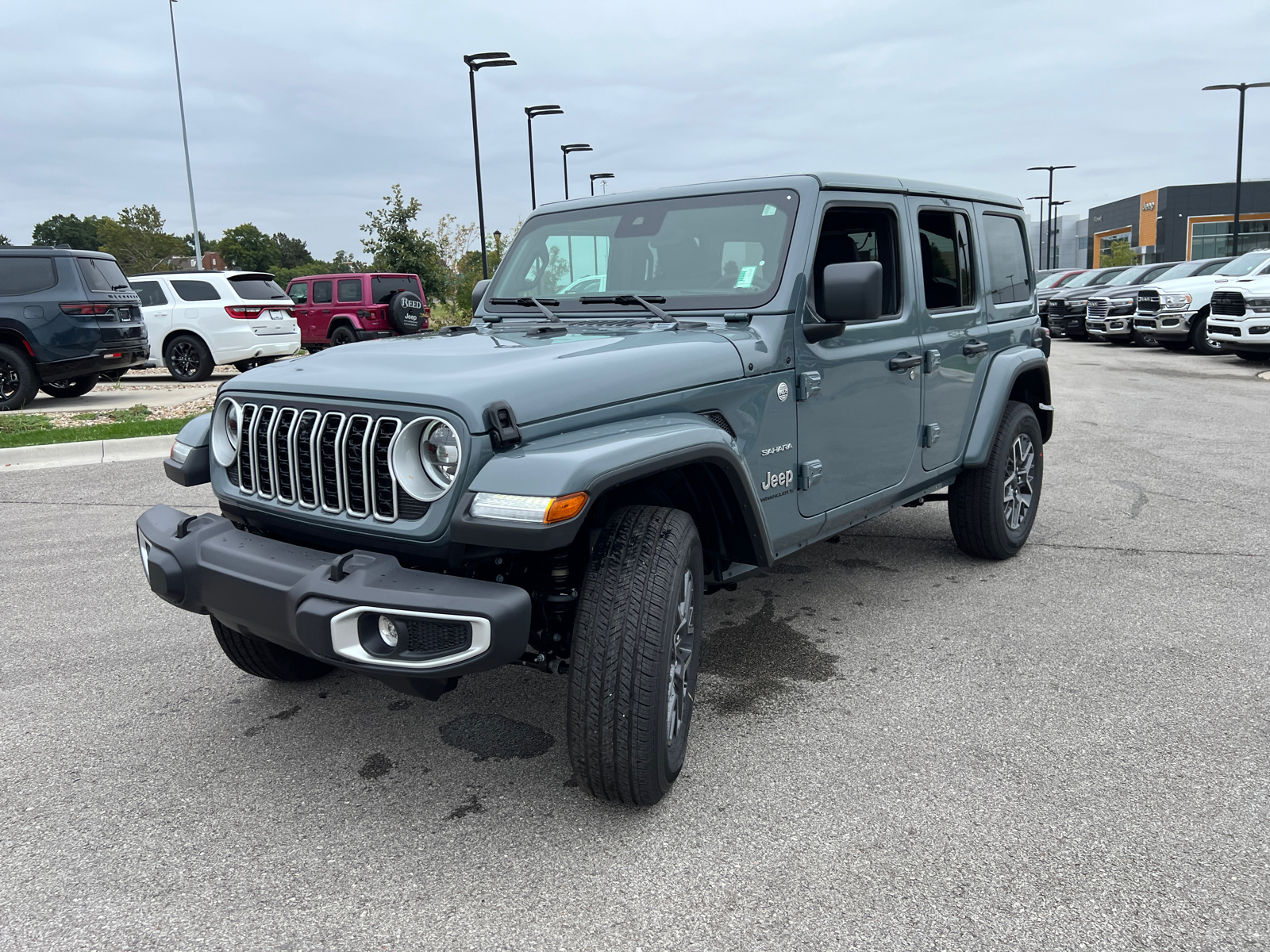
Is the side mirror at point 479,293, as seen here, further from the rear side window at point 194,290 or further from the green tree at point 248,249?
the green tree at point 248,249

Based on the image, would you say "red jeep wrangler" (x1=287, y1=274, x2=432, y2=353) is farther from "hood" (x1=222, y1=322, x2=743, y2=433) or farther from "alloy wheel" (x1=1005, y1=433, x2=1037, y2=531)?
"hood" (x1=222, y1=322, x2=743, y2=433)

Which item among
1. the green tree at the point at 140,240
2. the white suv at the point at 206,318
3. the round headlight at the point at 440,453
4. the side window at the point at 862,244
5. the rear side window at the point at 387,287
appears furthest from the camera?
Result: the green tree at the point at 140,240

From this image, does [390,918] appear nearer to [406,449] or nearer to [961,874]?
[406,449]

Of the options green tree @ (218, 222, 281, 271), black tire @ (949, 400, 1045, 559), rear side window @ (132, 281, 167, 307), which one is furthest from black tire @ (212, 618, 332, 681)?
green tree @ (218, 222, 281, 271)

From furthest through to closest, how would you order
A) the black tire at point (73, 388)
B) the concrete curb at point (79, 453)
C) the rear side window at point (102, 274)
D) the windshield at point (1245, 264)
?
the windshield at point (1245, 264) → the black tire at point (73, 388) → the rear side window at point (102, 274) → the concrete curb at point (79, 453)

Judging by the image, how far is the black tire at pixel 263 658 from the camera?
3584 mm

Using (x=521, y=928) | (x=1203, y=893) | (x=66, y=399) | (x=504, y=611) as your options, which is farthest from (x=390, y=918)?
(x=66, y=399)

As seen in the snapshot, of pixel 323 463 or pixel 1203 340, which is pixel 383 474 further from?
pixel 1203 340

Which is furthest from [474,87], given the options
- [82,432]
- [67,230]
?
[67,230]

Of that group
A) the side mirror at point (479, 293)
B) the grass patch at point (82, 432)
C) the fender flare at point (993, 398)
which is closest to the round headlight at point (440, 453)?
the side mirror at point (479, 293)

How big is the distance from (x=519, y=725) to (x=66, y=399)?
40.0 feet

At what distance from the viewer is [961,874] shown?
2.56 meters

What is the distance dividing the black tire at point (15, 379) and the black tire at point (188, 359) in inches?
147

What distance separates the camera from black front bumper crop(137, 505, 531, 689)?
2400mm
